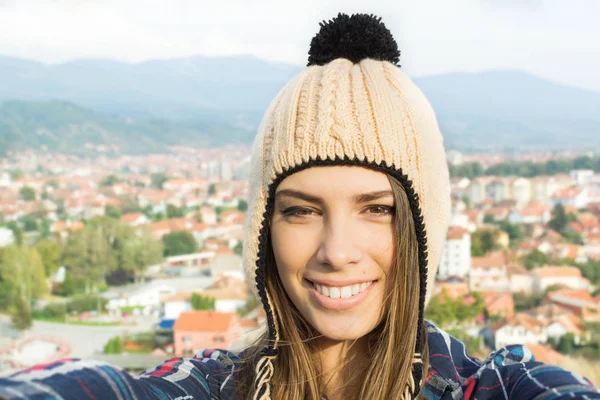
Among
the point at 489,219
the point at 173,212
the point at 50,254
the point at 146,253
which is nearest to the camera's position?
the point at 50,254

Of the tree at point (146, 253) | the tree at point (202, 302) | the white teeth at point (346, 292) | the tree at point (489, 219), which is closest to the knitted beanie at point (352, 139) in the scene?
the white teeth at point (346, 292)

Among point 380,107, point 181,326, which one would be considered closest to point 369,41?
point 380,107

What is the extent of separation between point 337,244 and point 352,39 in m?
0.34

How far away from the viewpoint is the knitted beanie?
0.88 metres

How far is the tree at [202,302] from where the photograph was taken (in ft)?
70.5

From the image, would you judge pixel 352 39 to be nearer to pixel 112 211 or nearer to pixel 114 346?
pixel 114 346

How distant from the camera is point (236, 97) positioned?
84812 mm

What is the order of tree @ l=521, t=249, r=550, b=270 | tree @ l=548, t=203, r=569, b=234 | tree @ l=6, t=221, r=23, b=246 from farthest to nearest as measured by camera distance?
1. tree @ l=548, t=203, r=569, b=234
2. tree @ l=6, t=221, r=23, b=246
3. tree @ l=521, t=249, r=550, b=270

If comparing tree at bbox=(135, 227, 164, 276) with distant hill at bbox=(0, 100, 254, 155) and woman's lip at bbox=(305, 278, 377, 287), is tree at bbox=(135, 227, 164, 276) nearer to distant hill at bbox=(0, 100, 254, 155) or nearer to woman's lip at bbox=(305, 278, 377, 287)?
distant hill at bbox=(0, 100, 254, 155)

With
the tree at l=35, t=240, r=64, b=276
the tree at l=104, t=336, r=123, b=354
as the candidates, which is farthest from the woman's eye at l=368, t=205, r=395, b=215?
the tree at l=35, t=240, r=64, b=276

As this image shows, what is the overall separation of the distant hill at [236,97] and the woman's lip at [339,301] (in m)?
58.2

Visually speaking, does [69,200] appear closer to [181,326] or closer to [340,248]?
[181,326]

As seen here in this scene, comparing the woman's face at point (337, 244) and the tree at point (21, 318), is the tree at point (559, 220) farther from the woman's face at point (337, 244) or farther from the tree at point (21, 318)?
the woman's face at point (337, 244)

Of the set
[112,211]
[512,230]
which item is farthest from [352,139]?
[112,211]
